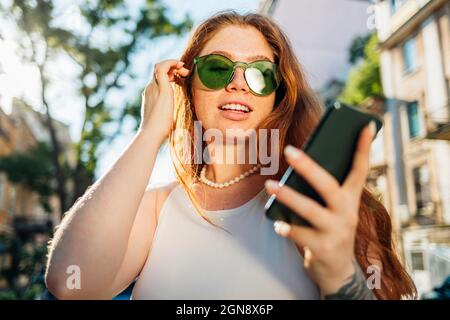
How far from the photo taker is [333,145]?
1.90 ft

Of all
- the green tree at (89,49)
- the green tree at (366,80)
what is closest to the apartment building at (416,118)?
the green tree at (366,80)

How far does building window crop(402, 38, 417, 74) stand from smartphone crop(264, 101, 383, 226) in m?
11.4

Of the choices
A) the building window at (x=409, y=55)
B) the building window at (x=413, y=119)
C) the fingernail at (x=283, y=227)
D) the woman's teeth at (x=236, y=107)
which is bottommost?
the fingernail at (x=283, y=227)

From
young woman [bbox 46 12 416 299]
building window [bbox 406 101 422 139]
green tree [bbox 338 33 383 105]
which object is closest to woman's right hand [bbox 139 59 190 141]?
young woman [bbox 46 12 416 299]

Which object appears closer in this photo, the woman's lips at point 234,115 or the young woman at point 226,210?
the young woman at point 226,210

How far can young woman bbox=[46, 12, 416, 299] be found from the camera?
596mm

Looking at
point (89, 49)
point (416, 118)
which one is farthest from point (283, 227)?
point (416, 118)

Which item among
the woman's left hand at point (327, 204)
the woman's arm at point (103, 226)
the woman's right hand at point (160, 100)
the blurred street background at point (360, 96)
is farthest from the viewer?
the blurred street background at point (360, 96)

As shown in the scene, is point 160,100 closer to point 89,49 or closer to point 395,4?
point 89,49

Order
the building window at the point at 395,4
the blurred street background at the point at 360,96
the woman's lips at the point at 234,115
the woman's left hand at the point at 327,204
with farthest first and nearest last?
1. the building window at the point at 395,4
2. the blurred street background at the point at 360,96
3. the woman's lips at the point at 234,115
4. the woman's left hand at the point at 327,204

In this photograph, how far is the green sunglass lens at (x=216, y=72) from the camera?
0.96 meters

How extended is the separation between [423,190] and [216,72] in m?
11.3

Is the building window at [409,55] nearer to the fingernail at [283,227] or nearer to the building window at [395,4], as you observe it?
the building window at [395,4]
